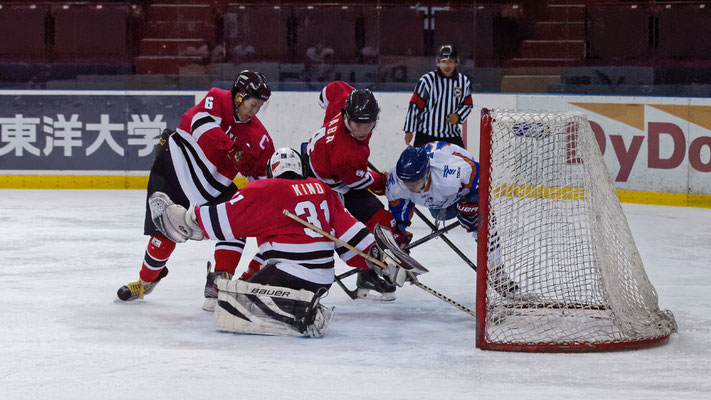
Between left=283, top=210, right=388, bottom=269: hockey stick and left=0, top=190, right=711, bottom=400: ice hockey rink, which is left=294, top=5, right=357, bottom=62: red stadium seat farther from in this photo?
left=283, top=210, right=388, bottom=269: hockey stick

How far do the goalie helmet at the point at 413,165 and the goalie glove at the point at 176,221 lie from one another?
32.0 inches

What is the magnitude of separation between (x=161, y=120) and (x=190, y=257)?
3440 millimetres

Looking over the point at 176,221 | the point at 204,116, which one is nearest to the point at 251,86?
the point at 204,116

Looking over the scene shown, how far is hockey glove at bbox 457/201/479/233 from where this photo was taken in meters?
4.27

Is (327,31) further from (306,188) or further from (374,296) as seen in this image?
(306,188)

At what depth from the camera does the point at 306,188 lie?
3.74m

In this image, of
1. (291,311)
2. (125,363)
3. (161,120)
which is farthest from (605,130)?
(125,363)

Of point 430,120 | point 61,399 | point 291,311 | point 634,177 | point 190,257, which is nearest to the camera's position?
point 61,399

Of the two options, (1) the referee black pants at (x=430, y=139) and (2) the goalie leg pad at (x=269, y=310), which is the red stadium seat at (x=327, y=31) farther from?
(2) the goalie leg pad at (x=269, y=310)

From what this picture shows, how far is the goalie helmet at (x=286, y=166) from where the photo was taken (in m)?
3.77

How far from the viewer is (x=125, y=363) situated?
3.34m

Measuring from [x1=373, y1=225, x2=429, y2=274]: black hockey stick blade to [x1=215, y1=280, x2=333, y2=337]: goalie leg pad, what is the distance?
312 mm

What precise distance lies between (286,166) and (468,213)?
35.7 inches

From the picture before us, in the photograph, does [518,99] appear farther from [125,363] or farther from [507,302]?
[125,363]
